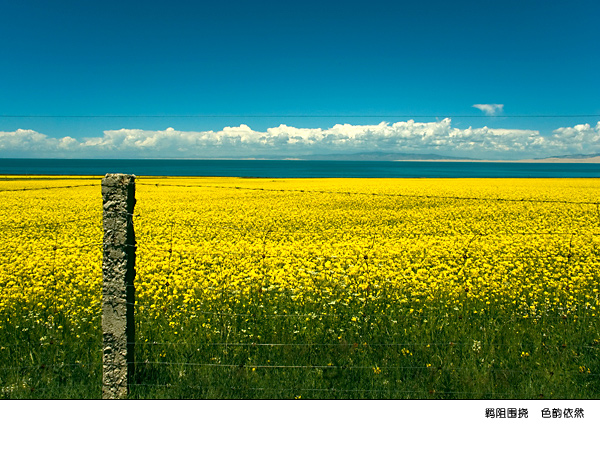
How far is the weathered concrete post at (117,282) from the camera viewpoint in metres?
4.00

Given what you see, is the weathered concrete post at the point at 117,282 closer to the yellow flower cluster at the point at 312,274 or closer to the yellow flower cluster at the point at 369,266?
the yellow flower cluster at the point at 312,274

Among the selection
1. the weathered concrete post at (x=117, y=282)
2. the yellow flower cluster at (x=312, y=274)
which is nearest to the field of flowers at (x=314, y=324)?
the yellow flower cluster at (x=312, y=274)

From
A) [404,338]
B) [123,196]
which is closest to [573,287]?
[404,338]

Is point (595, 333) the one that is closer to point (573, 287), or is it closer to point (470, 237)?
point (573, 287)

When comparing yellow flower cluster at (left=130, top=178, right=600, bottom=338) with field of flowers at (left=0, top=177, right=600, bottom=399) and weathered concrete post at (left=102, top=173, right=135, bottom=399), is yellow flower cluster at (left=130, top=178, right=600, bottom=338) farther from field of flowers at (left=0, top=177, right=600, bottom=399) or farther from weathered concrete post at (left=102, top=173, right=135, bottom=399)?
weathered concrete post at (left=102, top=173, right=135, bottom=399)

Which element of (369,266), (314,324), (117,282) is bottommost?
(314,324)

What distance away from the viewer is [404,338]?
17.1 ft

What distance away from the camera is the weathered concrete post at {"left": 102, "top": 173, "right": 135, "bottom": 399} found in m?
4.00

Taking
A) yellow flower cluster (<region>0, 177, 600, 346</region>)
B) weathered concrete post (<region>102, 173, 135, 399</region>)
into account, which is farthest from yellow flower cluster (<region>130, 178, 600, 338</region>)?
weathered concrete post (<region>102, 173, 135, 399</region>)

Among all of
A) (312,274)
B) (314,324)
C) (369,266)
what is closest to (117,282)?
(314,324)

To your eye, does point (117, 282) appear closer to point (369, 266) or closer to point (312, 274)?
point (312, 274)

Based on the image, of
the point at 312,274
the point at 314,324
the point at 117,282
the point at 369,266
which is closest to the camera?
the point at 117,282

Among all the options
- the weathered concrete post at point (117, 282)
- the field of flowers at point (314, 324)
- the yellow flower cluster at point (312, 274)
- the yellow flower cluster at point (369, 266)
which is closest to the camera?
the weathered concrete post at point (117, 282)

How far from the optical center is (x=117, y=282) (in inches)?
158
